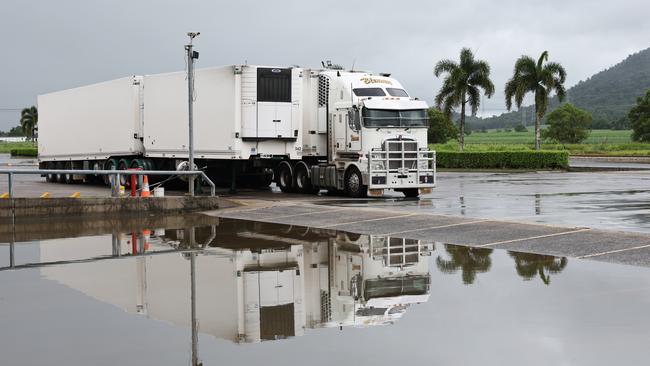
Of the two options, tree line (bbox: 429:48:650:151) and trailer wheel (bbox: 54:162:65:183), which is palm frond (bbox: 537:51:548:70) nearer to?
tree line (bbox: 429:48:650:151)

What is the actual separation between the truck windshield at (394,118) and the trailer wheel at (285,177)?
14.7 feet

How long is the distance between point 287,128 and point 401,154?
12.3ft

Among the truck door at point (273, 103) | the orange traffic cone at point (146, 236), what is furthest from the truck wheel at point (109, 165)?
the orange traffic cone at point (146, 236)

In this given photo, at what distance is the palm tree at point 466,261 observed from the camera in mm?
10627

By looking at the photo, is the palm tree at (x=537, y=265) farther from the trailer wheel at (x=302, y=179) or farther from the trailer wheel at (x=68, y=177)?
the trailer wheel at (x=68, y=177)

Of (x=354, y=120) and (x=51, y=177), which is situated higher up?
(x=354, y=120)

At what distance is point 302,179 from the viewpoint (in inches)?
1089

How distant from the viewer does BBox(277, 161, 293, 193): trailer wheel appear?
2817 centimetres

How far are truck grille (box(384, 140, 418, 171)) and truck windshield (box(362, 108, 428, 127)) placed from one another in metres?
0.57

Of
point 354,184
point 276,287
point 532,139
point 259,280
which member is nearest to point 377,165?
point 354,184

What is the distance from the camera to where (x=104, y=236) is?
1512cm

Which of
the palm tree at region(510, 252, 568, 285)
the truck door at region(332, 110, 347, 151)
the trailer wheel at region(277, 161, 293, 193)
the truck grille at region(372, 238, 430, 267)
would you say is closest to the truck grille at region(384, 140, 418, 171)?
the truck door at region(332, 110, 347, 151)

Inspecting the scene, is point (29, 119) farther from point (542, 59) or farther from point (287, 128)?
point (287, 128)

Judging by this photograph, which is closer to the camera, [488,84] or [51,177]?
[51,177]
